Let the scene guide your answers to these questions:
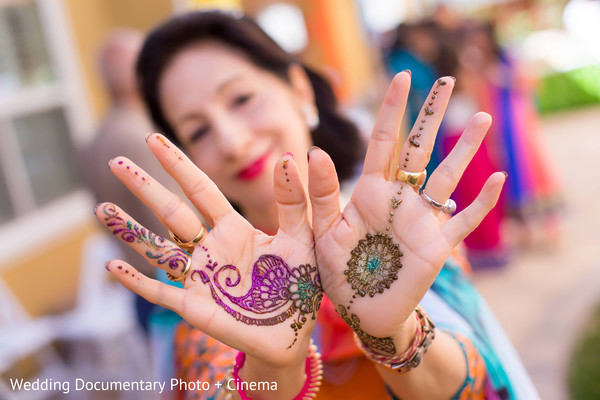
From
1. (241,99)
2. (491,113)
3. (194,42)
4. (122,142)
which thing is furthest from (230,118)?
(491,113)

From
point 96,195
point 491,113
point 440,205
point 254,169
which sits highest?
point 440,205

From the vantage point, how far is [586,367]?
1370 millimetres

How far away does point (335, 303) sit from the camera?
708 millimetres

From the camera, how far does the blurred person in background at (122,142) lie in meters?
2.12

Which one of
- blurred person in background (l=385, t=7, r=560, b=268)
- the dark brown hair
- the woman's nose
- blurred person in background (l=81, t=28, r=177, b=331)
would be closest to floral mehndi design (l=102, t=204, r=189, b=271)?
the woman's nose

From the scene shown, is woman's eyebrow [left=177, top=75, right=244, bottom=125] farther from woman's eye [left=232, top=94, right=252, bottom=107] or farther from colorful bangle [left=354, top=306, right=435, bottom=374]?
colorful bangle [left=354, top=306, right=435, bottom=374]

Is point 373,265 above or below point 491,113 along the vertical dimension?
above

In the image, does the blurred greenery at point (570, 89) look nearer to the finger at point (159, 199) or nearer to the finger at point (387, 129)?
the finger at point (387, 129)

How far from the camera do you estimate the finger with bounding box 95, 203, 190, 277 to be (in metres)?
0.65

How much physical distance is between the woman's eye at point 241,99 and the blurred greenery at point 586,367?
3.61 ft

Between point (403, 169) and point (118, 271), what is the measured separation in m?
0.38

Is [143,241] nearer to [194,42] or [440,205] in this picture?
[440,205]

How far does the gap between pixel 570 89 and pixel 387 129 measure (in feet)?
29.7

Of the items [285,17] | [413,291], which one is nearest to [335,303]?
[413,291]
